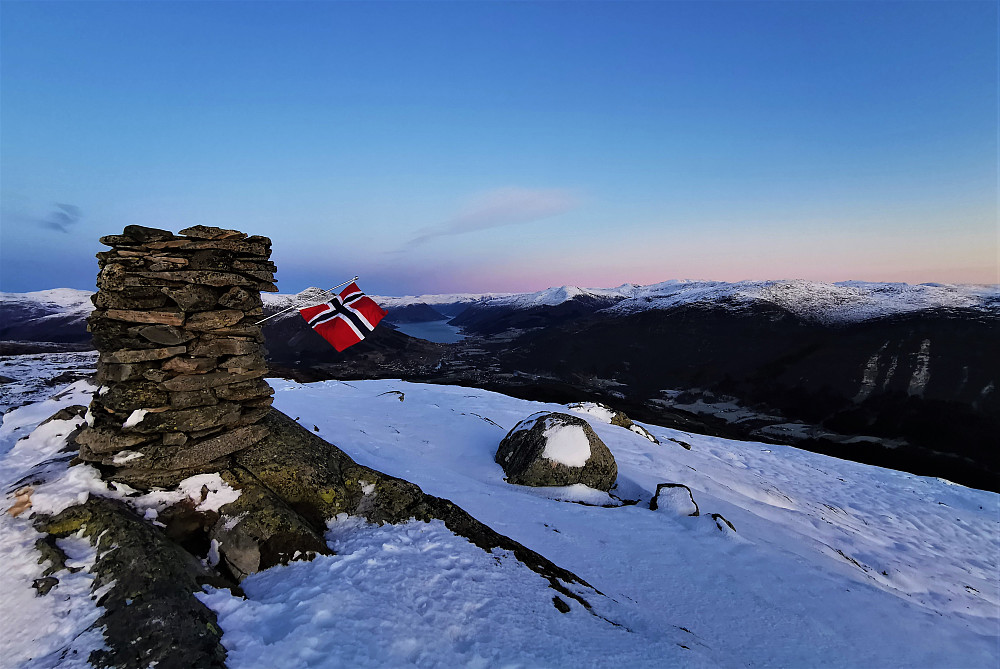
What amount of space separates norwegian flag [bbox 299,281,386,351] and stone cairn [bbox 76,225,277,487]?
7.67ft

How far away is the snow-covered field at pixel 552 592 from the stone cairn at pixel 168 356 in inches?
36.7

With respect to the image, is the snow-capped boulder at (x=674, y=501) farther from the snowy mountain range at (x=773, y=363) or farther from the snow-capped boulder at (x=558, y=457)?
the snowy mountain range at (x=773, y=363)

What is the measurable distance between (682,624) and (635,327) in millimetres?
137042

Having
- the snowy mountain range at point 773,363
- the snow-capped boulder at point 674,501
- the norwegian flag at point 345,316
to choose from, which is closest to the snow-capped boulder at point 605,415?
the snow-capped boulder at point 674,501

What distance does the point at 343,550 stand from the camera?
6332mm

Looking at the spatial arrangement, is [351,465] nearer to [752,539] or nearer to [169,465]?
[169,465]

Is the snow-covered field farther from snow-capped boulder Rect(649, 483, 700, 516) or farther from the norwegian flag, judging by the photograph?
the norwegian flag

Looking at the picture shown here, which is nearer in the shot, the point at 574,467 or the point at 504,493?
the point at 504,493

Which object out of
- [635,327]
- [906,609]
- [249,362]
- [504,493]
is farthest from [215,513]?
[635,327]

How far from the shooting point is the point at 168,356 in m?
6.93

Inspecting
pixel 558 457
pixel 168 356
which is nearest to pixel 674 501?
pixel 558 457

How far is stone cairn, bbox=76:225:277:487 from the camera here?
6555 millimetres

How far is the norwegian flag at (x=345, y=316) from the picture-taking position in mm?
9891

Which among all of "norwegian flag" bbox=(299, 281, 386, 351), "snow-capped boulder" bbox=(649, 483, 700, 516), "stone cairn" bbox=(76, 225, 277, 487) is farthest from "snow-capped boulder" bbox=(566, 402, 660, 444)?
"stone cairn" bbox=(76, 225, 277, 487)
